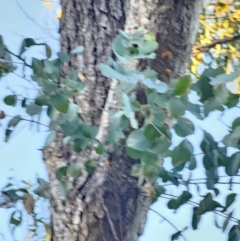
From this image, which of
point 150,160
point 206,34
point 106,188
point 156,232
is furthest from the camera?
point 156,232

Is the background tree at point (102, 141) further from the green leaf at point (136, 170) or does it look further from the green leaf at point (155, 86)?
the green leaf at point (155, 86)

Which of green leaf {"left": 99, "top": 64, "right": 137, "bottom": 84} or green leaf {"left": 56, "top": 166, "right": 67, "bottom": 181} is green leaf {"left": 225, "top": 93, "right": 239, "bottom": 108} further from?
green leaf {"left": 56, "top": 166, "right": 67, "bottom": 181}

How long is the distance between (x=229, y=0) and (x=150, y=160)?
0.97 metres

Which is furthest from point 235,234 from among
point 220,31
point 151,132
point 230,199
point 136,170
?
point 220,31

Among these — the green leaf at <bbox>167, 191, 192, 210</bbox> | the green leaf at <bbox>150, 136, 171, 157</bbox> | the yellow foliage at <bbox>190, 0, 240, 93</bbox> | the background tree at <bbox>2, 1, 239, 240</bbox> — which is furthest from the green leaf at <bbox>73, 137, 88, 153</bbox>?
the yellow foliage at <bbox>190, 0, 240, 93</bbox>

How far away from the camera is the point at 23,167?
1.54 metres

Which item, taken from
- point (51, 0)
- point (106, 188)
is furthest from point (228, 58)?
point (106, 188)

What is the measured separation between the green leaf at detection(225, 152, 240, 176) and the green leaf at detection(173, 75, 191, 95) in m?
0.20

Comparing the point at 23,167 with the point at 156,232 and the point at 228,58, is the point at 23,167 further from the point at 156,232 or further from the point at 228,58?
the point at 228,58

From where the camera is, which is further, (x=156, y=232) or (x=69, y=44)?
(x=156, y=232)

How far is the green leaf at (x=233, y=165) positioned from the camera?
648mm

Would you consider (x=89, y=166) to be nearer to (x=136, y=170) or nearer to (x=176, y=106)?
(x=136, y=170)

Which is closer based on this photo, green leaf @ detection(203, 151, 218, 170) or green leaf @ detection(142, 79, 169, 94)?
green leaf @ detection(142, 79, 169, 94)

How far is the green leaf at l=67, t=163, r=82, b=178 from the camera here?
65 centimetres
